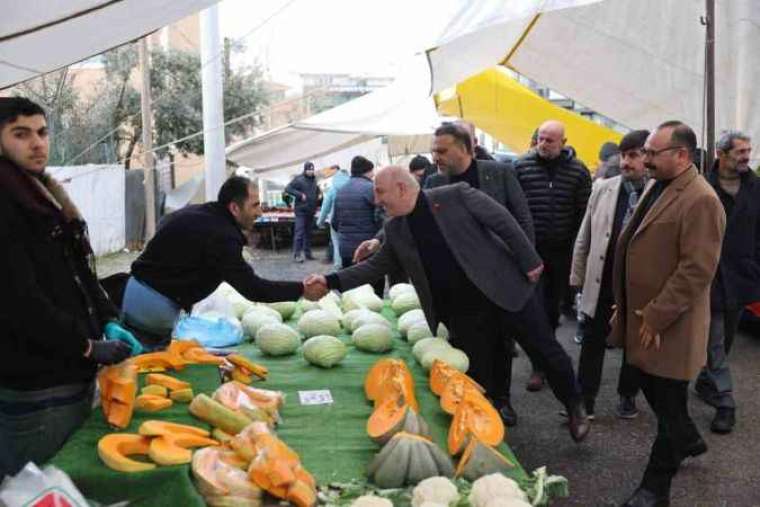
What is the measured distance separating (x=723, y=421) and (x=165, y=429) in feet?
12.7

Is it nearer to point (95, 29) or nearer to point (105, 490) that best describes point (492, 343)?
point (105, 490)

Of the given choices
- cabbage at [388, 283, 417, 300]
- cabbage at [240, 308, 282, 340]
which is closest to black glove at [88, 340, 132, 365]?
cabbage at [240, 308, 282, 340]

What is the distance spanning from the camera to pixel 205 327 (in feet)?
15.6

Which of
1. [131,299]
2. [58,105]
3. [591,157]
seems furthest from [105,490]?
[58,105]

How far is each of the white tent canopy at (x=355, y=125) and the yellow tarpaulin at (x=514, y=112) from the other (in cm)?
72

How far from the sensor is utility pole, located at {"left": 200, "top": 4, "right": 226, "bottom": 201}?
9250 mm

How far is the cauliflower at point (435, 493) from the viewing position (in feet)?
8.23

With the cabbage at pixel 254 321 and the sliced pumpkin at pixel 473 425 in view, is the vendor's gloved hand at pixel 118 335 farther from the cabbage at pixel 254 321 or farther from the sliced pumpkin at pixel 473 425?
the cabbage at pixel 254 321

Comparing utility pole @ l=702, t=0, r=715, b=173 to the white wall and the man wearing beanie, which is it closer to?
the man wearing beanie

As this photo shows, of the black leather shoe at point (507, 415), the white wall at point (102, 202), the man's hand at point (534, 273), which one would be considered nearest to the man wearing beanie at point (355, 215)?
the black leather shoe at point (507, 415)

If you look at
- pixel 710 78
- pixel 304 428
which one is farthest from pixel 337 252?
pixel 304 428

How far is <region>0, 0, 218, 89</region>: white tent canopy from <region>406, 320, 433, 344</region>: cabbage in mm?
2201

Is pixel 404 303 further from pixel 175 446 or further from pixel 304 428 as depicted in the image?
pixel 175 446

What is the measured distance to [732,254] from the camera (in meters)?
5.16
